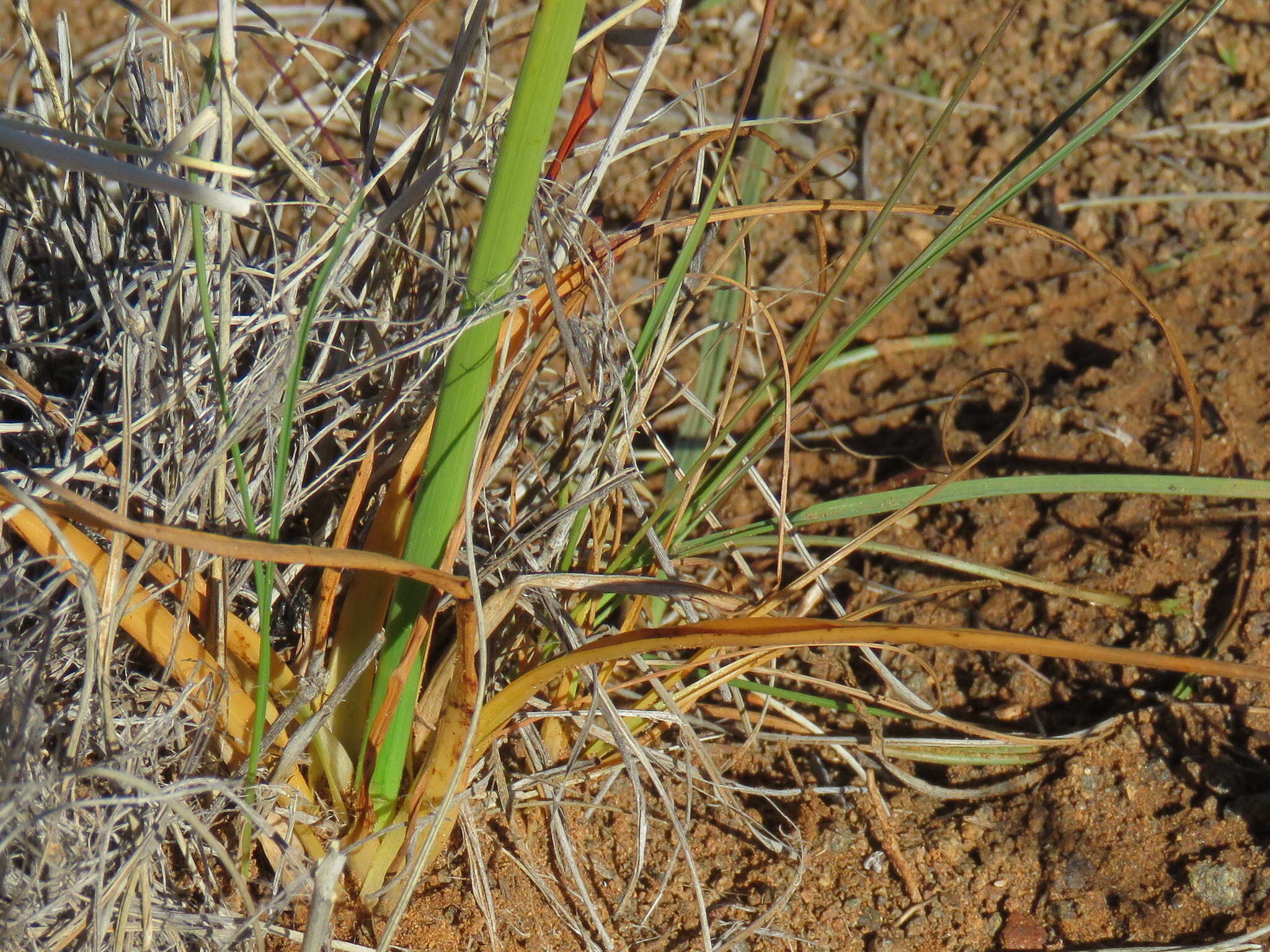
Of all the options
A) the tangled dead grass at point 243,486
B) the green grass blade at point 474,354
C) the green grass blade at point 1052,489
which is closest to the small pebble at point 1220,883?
the tangled dead grass at point 243,486

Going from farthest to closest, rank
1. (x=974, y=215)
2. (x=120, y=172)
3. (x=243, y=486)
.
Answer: (x=974, y=215) < (x=243, y=486) < (x=120, y=172)

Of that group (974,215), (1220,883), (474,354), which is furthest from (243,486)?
(1220,883)

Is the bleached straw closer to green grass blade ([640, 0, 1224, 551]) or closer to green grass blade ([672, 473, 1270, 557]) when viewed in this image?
green grass blade ([640, 0, 1224, 551])

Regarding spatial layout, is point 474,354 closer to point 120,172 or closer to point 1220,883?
Answer: point 120,172

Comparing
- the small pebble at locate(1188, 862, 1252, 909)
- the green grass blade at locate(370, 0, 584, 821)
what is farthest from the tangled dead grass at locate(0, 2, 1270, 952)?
the small pebble at locate(1188, 862, 1252, 909)

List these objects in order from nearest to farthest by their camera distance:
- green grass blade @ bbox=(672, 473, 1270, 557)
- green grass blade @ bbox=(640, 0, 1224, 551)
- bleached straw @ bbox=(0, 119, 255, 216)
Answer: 1. bleached straw @ bbox=(0, 119, 255, 216)
2. green grass blade @ bbox=(640, 0, 1224, 551)
3. green grass blade @ bbox=(672, 473, 1270, 557)

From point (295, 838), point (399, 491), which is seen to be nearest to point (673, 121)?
point (399, 491)

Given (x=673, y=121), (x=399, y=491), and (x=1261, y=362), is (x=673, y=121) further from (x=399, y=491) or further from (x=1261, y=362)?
(x=399, y=491)

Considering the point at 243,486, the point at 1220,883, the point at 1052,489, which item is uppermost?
the point at 1052,489

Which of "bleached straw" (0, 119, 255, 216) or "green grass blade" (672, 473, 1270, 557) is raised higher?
"bleached straw" (0, 119, 255, 216)

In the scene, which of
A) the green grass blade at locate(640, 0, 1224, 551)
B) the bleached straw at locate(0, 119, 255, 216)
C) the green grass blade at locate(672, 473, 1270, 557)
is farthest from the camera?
the green grass blade at locate(672, 473, 1270, 557)

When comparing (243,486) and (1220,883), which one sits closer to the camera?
(243,486)
